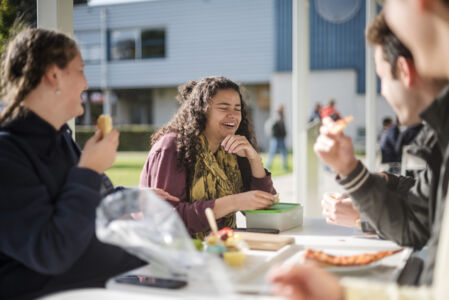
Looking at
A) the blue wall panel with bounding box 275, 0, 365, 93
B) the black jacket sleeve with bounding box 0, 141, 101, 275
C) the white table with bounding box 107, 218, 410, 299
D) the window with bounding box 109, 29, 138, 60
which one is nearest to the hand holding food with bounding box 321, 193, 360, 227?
the white table with bounding box 107, 218, 410, 299

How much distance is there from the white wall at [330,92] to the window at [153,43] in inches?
195

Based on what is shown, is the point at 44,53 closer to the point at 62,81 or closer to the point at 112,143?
the point at 62,81

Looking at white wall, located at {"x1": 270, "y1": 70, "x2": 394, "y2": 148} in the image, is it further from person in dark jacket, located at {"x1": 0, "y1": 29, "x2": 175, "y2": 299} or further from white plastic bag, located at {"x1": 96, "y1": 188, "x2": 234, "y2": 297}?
white plastic bag, located at {"x1": 96, "y1": 188, "x2": 234, "y2": 297}

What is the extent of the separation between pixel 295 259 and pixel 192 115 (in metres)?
1.14

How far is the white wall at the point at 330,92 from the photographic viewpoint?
18156mm

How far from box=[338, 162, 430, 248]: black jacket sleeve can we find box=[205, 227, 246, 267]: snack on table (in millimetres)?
377

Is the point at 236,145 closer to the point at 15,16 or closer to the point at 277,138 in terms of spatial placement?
the point at 15,16

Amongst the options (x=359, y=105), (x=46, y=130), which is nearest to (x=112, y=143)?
(x=46, y=130)

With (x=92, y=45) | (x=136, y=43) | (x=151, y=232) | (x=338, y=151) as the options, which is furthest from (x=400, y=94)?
(x=136, y=43)

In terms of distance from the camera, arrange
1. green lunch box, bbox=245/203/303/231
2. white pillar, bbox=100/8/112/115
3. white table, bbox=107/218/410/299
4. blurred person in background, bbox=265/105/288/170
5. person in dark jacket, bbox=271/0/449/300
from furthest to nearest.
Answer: white pillar, bbox=100/8/112/115, blurred person in background, bbox=265/105/288/170, green lunch box, bbox=245/203/303/231, white table, bbox=107/218/410/299, person in dark jacket, bbox=271/0/449/300

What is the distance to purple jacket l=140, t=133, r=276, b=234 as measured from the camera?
2176 mm

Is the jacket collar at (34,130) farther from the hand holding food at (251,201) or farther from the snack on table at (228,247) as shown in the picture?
the hand holding food at (251,201)

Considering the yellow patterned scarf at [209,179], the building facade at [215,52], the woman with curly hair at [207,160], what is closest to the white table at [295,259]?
the woman with curly hair at [207,160]

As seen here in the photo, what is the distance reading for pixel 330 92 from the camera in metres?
18.7
